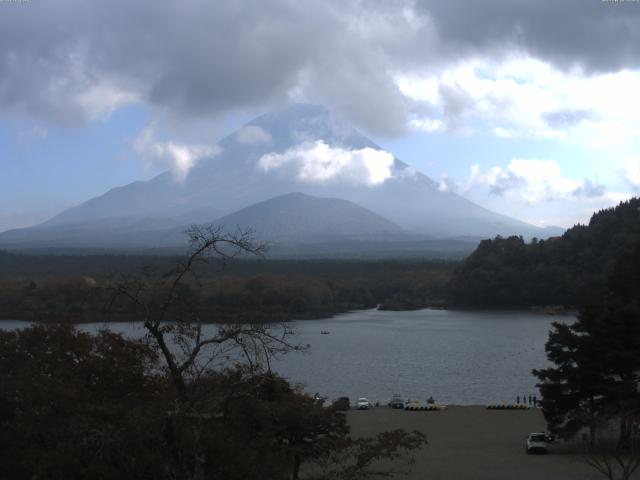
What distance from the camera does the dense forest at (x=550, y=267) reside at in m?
40.0

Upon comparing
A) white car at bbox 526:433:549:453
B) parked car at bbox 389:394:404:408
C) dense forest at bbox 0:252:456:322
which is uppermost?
dense forest at bbox 0:252:456:322

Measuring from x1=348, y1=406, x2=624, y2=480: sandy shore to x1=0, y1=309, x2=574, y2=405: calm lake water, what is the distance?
7.17 feet

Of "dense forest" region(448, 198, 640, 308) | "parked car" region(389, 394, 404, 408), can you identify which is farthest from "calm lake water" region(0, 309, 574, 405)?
"dense forest" region(448, 198, 640, 308)

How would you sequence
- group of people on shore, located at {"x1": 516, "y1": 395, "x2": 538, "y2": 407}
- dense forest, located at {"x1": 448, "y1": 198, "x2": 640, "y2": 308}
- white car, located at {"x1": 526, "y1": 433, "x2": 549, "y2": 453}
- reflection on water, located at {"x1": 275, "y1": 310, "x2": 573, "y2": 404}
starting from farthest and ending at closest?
1. dense forest, located at {"x1": 448, "y1": 198, "x2": 640, "y2": 308}
2. reflection on water, located at {"x1": 275, "y1": 310, "x2": 573, "y2": 404}
3. group of people on shore, located at {"x1": 516, "y1": 395, "x2": 538, "y2": 407}
4. white car, located at {"x1": 526, "y1": 433, "x2": 549, "y2": 453}

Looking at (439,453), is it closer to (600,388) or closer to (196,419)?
(600,388)

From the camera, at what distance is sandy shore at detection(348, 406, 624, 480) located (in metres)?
9.32

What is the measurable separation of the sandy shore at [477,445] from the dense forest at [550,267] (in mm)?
26079

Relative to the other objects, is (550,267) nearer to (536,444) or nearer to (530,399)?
(530,399)

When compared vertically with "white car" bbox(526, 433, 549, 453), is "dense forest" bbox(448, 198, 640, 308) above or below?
above

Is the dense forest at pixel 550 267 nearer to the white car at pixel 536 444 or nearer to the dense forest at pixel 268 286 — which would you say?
the dense forest at pixel 268 286

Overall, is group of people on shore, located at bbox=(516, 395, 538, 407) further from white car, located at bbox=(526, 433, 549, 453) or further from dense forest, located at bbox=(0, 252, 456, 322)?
dense forest, located at bbox=(0, 252, 456, 322)

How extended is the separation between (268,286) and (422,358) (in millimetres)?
19918

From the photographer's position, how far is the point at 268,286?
140 ft

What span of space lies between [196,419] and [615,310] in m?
8.13
